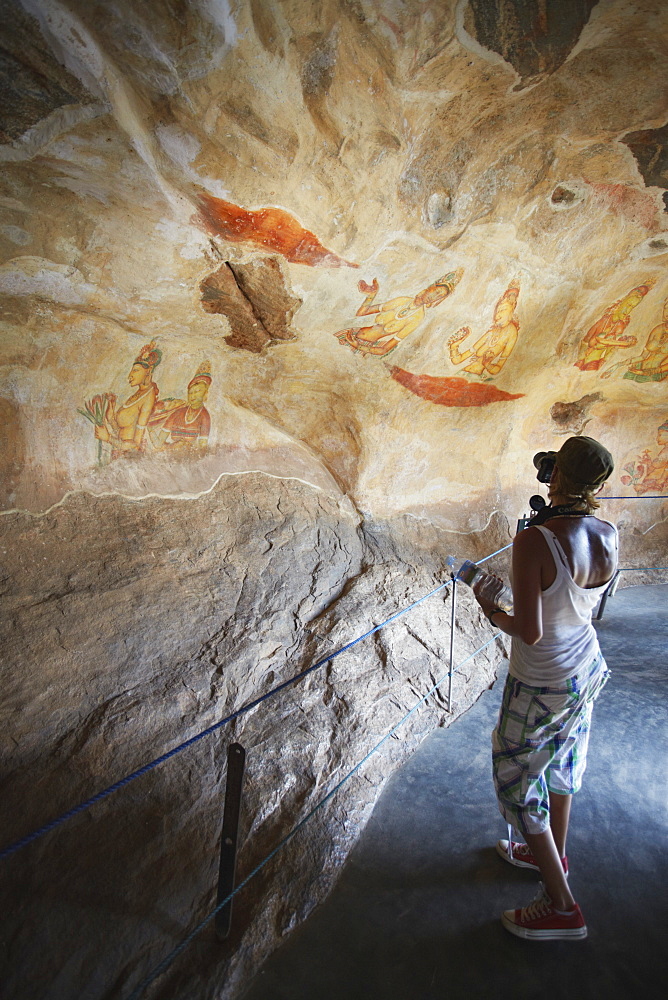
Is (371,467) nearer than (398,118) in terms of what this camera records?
No

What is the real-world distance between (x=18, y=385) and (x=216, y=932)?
3.90 meters

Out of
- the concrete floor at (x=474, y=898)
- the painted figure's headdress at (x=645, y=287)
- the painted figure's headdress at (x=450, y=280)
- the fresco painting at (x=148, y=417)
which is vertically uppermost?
the painted figure's headdress at (x=645, y=287)

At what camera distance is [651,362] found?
696 centimetres

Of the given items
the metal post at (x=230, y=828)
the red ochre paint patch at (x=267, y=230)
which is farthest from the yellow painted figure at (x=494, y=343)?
the metal post at (x=230, y=828)

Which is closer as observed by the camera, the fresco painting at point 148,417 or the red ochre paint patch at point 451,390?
the fresco painting at point 148,417

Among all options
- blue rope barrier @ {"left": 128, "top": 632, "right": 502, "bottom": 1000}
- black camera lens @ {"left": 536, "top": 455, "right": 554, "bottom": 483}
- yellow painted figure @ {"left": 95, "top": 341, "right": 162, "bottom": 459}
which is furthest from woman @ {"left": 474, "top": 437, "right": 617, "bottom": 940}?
yellow painted figure @ {"left": 95, "top": 341, "right": 162, "bottom": 459}

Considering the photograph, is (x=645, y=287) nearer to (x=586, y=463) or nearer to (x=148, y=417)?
(x=586, y=463)

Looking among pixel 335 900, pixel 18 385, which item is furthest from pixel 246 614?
pixel 18 385

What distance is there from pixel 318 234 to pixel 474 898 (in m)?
4.25

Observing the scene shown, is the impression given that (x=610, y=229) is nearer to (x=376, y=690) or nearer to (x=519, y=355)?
(x=519, y=355)

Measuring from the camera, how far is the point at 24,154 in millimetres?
2709

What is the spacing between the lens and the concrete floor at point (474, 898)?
6.26ft

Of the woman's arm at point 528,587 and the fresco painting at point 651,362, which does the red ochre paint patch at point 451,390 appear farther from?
the woman's arm at point 528,587

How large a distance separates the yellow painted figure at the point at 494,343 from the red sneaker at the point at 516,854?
459cm
